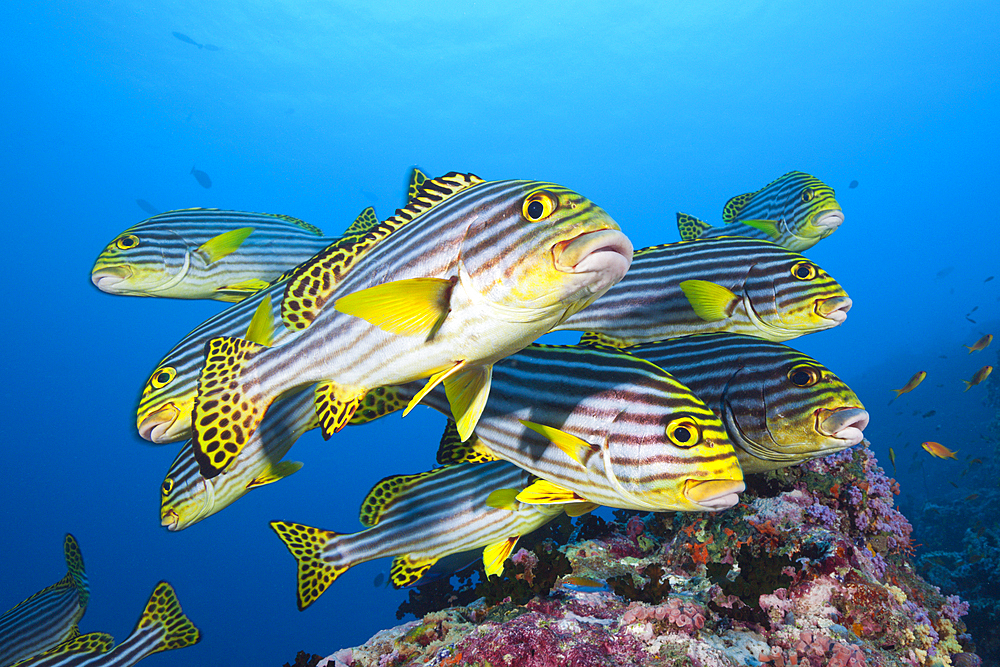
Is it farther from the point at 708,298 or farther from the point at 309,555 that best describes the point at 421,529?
the point at 708,298

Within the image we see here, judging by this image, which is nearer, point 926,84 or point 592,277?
point 592,277

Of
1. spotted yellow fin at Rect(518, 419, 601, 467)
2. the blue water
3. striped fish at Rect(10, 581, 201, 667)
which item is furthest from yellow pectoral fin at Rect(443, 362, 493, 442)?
the blue water

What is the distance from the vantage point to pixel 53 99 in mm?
59375

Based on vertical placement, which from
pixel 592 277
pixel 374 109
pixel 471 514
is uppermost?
pixel 374 109

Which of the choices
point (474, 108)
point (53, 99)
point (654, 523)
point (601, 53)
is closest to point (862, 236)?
point (601, 53)

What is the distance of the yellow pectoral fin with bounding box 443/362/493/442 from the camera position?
224cm

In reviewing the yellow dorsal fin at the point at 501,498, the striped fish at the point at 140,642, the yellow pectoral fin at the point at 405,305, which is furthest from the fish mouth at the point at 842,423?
the striped fish at the point at 140,642

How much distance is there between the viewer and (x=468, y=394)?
7.59ft

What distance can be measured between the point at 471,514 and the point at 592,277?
2.68 m

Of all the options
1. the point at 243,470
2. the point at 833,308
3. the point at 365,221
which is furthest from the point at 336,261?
the point at 833,308

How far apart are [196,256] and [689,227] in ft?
16.3

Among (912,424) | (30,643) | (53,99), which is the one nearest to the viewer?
(30,643)

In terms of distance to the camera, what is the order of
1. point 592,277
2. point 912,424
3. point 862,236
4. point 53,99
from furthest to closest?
point 862,236, point 53,99, point 912,424, point 592,277

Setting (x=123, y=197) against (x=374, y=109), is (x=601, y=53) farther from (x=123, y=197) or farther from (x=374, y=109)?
(x=123, y=197)
